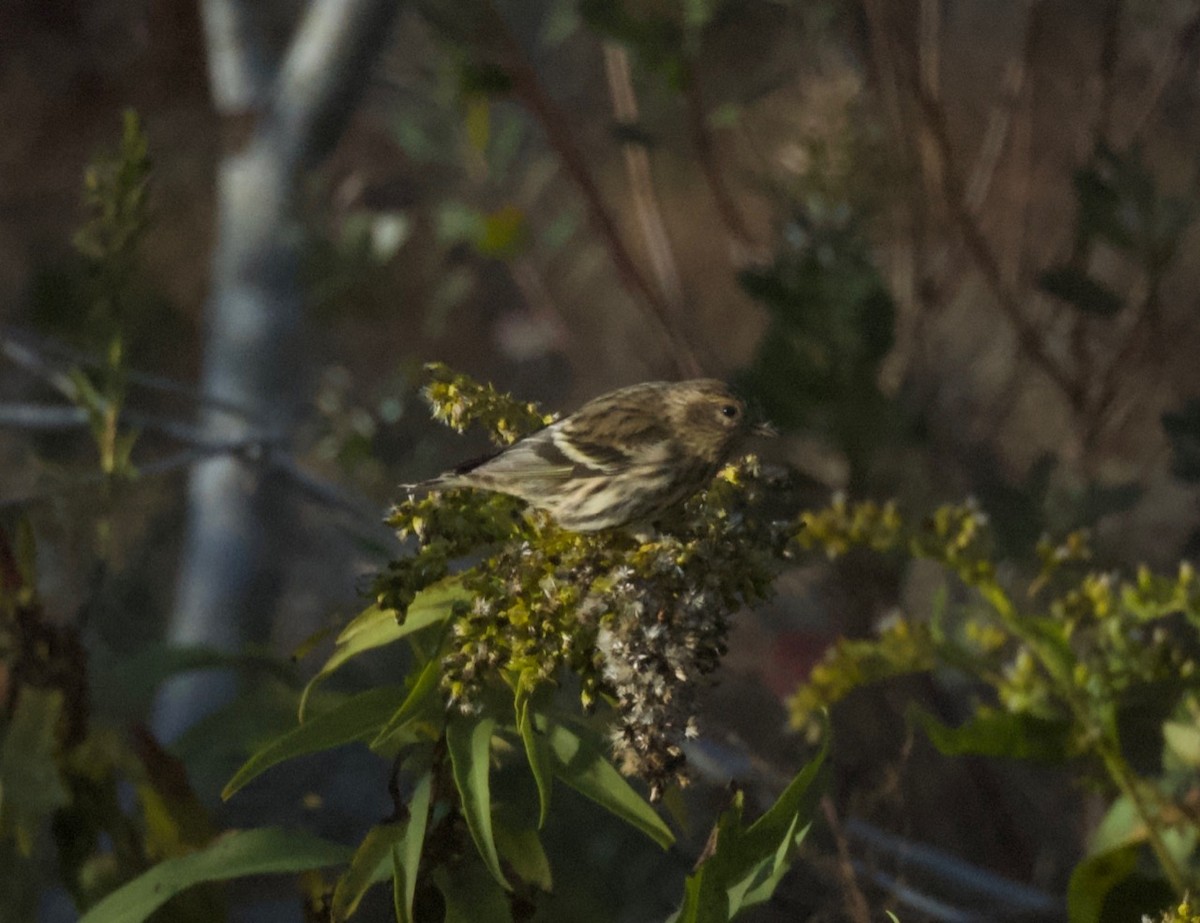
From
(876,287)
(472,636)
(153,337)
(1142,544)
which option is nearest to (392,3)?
(876,287)

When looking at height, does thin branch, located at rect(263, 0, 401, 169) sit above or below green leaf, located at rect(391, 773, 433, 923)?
above

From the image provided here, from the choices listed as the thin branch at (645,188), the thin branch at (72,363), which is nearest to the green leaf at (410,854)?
the thin branch at (72,363)

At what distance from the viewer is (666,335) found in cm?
150

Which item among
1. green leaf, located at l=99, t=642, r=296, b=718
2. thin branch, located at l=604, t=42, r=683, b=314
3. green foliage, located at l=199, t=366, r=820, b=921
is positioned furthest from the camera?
thin branch, located at l=604, t=42, r=683, b=314

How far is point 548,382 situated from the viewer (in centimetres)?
254

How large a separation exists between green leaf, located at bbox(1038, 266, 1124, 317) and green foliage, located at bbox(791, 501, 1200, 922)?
459mm

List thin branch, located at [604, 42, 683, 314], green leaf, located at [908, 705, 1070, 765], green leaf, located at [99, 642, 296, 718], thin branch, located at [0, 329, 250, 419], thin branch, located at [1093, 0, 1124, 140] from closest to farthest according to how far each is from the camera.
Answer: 1. green leaf, located at [908, 705, 1070, 765]
2. green leaf, located at [99, 642, 296, 718]
3. thin branch, located at [0, 329, 250, 419]
4. thin branch, located at [1093, 0, 1124, 140]
5. thin branch, located at [604, 42, 683, 314]

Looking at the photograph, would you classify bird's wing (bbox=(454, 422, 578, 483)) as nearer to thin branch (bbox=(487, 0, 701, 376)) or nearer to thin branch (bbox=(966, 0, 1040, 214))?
thin branch (bbox=(487, 0, 701, 376))

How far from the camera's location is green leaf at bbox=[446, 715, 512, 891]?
62 centimetres

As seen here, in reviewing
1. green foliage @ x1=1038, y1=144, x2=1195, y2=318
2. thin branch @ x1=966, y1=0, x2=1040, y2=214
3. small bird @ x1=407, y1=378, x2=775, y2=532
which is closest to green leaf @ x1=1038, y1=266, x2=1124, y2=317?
green foliage @ x1=1038, y1=144, x2=1195, y2=318

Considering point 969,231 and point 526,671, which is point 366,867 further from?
point 969,231

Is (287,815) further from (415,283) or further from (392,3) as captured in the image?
(415,283)

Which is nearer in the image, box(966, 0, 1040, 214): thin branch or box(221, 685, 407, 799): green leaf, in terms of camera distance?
box(221, 685, 407, 799): green leaf

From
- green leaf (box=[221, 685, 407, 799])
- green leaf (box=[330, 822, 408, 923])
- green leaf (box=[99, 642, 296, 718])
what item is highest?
green leaf (box=[221, 685, 407, 799])
